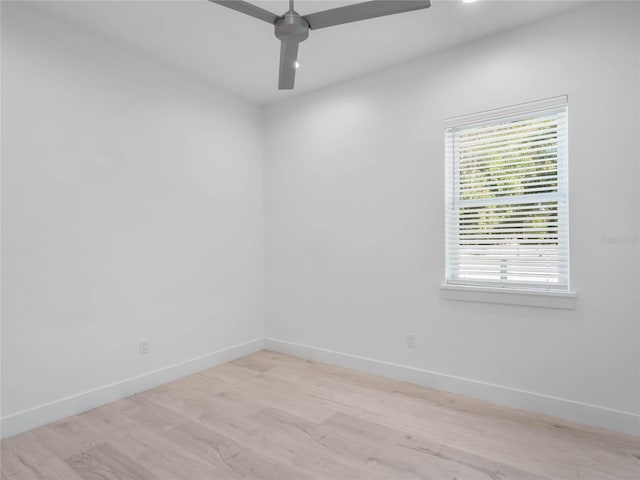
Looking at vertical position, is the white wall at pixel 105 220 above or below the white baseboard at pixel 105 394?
above

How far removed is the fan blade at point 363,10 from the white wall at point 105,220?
6.26 feet

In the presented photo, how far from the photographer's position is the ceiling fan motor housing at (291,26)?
1932 mm

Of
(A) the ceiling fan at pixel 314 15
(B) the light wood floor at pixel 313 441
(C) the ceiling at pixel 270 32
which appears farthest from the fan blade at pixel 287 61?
(B) the light wood floor at pixel 313 441

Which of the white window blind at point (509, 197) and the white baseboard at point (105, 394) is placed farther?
the white window blind at point (509, 197)

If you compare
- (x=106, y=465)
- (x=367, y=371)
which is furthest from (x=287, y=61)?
(x=367, y=371)

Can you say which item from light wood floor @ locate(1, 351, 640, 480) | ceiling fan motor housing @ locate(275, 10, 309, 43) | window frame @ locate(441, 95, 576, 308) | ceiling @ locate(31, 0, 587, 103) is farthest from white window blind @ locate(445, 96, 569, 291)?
ceiling fan motor housing @ locate(275, 10, 309, 43)

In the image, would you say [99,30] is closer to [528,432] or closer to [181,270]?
[181,270]

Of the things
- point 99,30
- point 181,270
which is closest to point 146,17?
point 99,30

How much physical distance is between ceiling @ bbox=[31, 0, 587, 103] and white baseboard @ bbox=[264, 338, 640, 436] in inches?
105

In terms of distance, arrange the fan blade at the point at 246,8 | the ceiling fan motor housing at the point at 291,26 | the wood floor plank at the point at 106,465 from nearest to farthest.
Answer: the fan blade at the point at 246,8 → the ceiling fan motor housing at the point at 291,26 → the wood floor plank at the point at 106,465

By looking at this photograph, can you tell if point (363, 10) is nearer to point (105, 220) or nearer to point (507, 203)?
point (507, 203)

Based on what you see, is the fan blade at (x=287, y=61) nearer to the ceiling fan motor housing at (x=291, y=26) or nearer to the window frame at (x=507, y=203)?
the ceiling fan motor housing at (x=291, y=26)

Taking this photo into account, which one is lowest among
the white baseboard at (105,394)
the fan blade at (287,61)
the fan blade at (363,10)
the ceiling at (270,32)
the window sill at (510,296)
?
the white baseboard at (105,394)

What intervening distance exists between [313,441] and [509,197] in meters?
2.21
